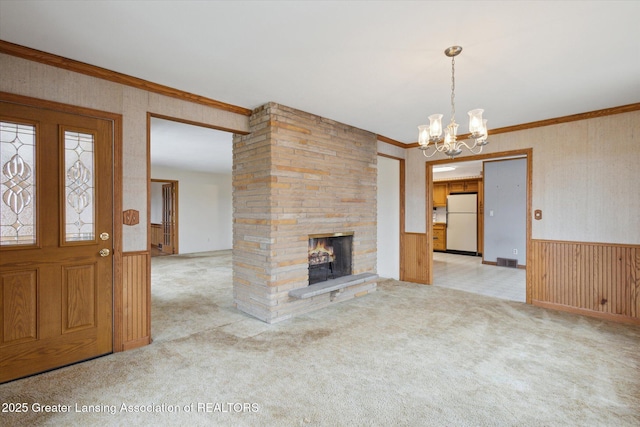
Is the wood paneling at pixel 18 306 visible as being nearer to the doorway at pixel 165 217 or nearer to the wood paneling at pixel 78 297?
the wood paneling at pixel 78 297

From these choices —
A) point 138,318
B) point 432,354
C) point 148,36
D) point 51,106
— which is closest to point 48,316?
point 138,318

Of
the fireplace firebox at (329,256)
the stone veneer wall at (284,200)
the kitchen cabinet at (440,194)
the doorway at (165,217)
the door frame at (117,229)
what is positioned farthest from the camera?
the kitchen cabinet at (440,194)

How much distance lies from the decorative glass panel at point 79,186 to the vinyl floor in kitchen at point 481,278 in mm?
5092

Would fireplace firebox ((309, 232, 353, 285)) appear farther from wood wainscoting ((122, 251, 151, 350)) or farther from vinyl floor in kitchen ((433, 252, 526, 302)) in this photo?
vinyl floor in kitchen ((433, 252, 526, 302))

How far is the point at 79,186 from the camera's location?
267 cm

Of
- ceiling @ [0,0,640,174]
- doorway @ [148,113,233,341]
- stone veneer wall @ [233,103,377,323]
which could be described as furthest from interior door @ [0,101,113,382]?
stone veneer wall @ [233,103,377,323]

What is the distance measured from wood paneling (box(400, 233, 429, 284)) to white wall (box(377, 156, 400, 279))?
12 cm

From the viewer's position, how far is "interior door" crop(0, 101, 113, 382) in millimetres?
2355

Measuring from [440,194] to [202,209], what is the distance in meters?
7.73

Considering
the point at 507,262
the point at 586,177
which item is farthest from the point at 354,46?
the point at 507,262

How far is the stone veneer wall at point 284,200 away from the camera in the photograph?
357 centimetres

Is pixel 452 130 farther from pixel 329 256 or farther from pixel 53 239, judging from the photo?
pixel 53 239

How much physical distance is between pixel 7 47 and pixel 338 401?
138 inches

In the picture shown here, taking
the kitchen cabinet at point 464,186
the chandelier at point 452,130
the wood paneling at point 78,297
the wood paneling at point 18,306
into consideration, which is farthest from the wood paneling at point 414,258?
the wood paneling at point 18,306
